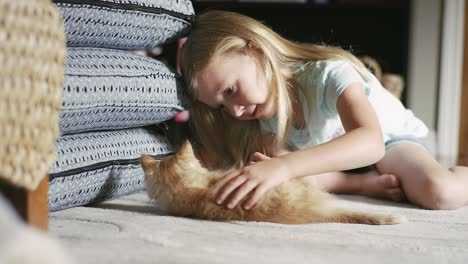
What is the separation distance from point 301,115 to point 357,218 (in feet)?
1.68

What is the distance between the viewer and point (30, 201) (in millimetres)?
816

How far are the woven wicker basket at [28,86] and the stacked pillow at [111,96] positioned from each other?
306mm

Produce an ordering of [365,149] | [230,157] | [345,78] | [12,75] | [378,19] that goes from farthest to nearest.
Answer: [378,19] < [230,157] < [345,78] < [365,149] < [12,75]

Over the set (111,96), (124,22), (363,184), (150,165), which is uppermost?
(124,22)

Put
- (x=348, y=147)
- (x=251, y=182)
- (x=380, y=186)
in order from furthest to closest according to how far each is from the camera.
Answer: (x=380, y=186)
(x=348, y=147)
(x=251, y=182)

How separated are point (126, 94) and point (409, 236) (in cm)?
69

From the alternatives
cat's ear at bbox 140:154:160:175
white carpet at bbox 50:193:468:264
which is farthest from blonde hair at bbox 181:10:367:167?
white carpet at bbox 50:193:468:264

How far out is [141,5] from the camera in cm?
131

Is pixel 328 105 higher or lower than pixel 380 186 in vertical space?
higher

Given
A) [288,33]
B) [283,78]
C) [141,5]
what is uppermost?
[141,5]

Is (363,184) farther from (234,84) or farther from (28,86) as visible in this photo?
(28,86)

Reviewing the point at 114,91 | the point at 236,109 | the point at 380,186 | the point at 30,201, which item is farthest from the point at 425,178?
the point at 30,201

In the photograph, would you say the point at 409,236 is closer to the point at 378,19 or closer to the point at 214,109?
the point at 214,109

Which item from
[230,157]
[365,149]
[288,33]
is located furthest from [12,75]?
[288,33]
